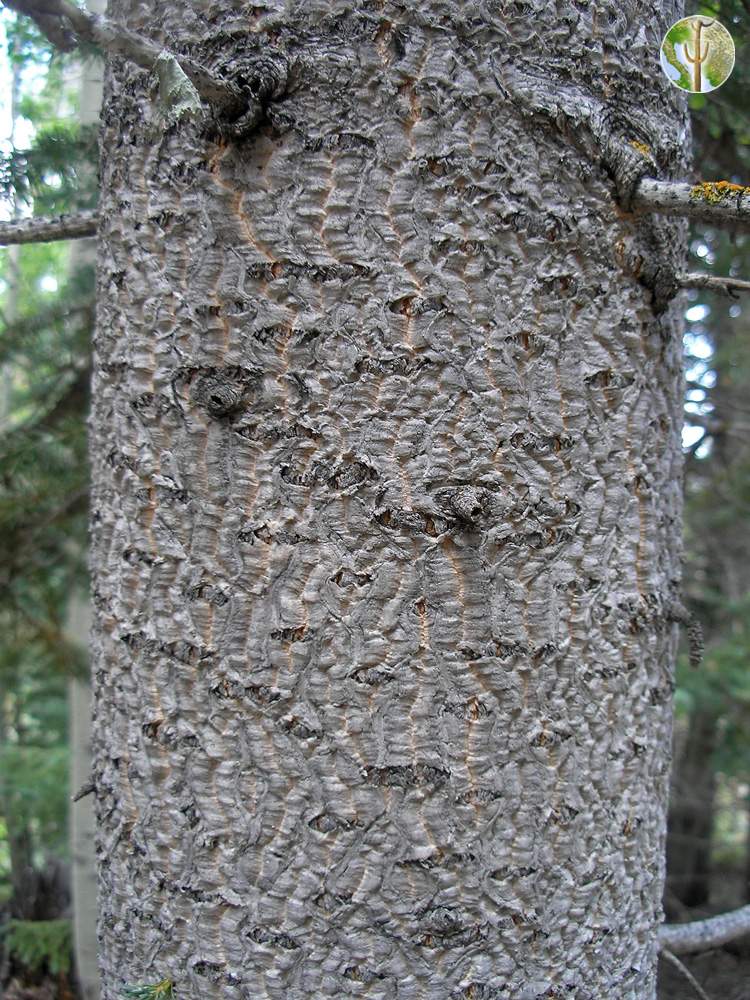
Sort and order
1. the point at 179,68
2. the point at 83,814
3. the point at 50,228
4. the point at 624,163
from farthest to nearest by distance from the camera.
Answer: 1. the point at 83,814
2. the point at 50,228
3. the point at 624,163
4. the point at 179,68

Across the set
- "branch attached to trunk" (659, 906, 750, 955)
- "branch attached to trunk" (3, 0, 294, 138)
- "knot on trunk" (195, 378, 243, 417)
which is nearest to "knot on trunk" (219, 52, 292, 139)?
"branch attached to trunk" (3, 0, 294, 138)

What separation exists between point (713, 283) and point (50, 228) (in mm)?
1261

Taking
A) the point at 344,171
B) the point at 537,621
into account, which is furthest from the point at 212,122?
the point at 537,621

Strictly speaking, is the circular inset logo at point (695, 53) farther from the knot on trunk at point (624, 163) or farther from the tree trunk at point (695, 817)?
the tree trunk at point (695, 817)

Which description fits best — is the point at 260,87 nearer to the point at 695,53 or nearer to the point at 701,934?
the point at 695,53

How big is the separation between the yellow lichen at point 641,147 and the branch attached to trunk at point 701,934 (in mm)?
1643

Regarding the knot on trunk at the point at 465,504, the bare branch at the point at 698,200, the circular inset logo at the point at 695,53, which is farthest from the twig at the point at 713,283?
the knot on trunk at the point at 465,504

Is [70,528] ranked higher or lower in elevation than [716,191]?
lower

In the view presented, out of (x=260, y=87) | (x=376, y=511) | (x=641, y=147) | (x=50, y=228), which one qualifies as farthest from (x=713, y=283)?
(x=50, y=228)

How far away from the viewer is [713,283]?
136cm

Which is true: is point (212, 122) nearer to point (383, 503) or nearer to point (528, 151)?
Result: point (528, 151)

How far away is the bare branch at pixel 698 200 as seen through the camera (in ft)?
4.07

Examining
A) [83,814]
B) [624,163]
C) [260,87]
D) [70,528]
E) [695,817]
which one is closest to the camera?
[260,87]

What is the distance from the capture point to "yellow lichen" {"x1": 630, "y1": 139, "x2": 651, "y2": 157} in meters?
1.35
